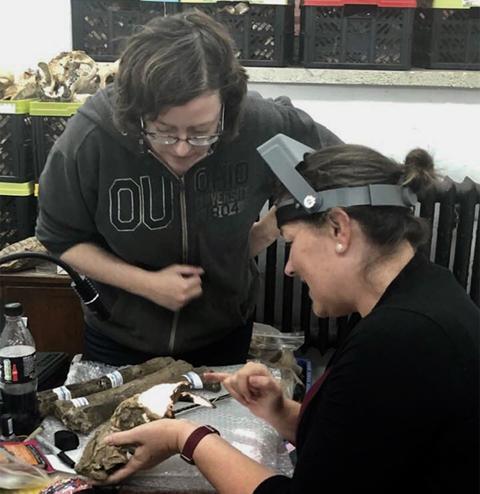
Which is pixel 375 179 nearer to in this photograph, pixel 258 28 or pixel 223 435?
pixel 223 435

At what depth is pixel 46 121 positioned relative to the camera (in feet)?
6.84

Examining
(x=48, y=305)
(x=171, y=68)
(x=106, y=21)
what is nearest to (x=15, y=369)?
(x=171, y=68)

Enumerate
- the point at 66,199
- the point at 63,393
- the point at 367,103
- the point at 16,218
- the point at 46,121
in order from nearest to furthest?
the point at 63,393
the point at 66,199
the point at 46,121
the point at 16,218
the point at 367,103

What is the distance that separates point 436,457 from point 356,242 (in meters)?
0.31

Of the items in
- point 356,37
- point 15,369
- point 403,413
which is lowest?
point 15,369

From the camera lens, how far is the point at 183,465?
1.12m

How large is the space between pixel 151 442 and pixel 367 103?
167cm

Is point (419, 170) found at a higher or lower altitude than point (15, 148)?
higher

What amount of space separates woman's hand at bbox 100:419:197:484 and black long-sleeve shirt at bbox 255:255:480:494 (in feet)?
0.87

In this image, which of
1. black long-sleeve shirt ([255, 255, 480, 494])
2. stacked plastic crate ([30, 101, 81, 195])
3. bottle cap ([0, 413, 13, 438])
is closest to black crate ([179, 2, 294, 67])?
stacked plastic crate ([30, 101, 81, 195])

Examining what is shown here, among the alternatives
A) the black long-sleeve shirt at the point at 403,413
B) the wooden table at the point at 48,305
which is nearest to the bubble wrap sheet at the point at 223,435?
the black long-sleeve shirt at the point at 403,413

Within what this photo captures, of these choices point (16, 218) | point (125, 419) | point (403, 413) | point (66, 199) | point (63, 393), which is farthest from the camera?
point (16, 218)

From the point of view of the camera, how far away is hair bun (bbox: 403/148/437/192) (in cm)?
99

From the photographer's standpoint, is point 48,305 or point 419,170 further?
point 48,305
